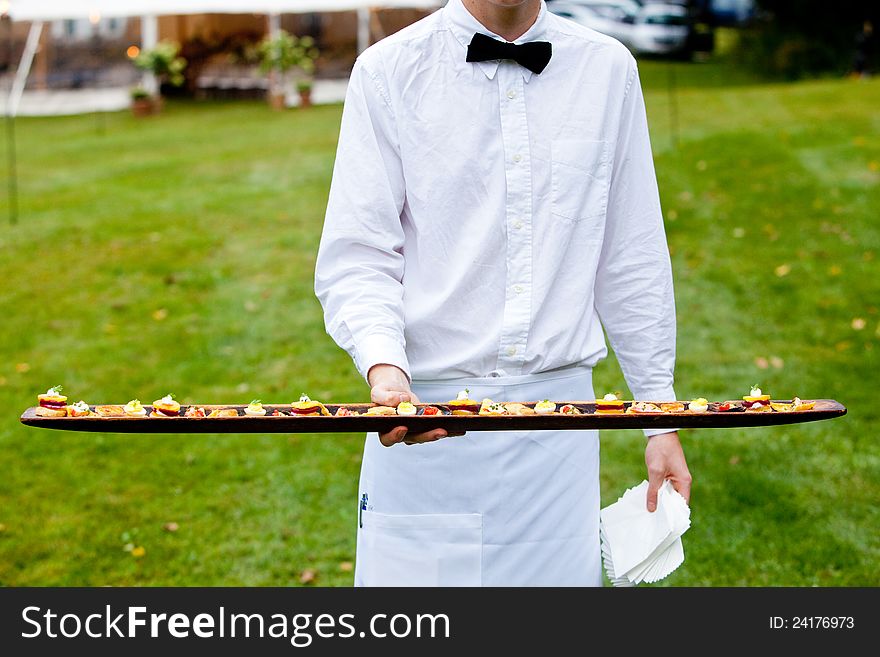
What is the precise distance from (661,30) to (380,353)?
16.9 metres

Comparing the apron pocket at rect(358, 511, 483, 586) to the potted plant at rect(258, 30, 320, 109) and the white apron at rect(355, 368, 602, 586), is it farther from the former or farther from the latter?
the potted plant at rect(258, 30, 320, 109)

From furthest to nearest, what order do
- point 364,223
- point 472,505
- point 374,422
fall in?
point 472,505
point 364,223
point 374,422

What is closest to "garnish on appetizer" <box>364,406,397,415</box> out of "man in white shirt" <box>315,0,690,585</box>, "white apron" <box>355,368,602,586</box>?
"man in white shirt" <box>315,0,690,585</box>

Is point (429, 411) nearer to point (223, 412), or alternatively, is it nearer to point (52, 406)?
point (223, 412)

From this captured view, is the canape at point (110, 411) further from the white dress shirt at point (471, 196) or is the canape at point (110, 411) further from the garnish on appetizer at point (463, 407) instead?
the garnish on appetizer at point (463, 407)

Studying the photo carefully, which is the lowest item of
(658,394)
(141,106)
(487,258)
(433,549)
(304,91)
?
(141,106)

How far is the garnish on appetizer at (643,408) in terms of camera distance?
199cm

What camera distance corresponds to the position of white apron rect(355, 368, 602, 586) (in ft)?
7.43

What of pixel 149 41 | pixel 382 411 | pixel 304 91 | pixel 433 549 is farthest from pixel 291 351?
pixel 149 41

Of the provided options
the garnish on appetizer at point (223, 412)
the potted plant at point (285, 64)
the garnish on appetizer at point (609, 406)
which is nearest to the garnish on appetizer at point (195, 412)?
the garnish on appetizer at point (223, 412)

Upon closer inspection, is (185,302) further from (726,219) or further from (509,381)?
(509,381)

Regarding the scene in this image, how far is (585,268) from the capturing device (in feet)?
7.36

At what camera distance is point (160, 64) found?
17391 millimetres

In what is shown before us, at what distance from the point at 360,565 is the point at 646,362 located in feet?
2.61
